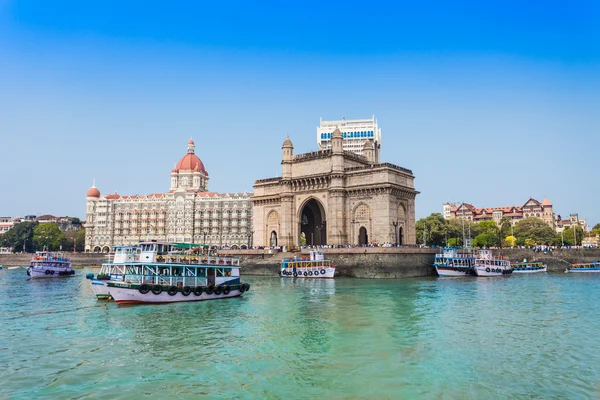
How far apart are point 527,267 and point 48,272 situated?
→ 6229cm

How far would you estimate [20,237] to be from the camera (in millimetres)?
128625

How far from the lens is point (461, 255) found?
57312 mm

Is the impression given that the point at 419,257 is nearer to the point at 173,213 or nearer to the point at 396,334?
the point at 396,334

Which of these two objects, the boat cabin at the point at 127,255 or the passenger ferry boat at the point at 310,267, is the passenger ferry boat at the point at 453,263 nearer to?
the passenger ferry boat at the point at 310,267

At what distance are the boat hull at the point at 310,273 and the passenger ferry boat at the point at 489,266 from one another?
17.2 metres

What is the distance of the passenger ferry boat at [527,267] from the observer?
65.0 meters

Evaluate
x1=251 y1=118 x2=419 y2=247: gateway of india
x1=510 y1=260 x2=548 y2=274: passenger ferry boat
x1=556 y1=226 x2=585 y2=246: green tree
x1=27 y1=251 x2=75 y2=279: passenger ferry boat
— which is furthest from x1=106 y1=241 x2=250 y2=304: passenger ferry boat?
x1=556 y1=226 x2=585 y2=246: green tree

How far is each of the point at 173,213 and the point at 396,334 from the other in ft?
339

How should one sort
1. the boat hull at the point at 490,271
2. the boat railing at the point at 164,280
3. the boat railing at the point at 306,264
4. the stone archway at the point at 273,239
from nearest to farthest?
the boat railing at the point at 164,280, the boat railing at the point at 306,264, the boat hull at the point at 490,271, the stone archway at the point at 273,239

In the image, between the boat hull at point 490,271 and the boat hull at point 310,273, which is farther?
the boat hull at point 490,271

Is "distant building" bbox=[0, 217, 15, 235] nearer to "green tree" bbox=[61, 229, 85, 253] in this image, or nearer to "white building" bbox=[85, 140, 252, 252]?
"green tree" bbox=[61, 229, 85, 253]

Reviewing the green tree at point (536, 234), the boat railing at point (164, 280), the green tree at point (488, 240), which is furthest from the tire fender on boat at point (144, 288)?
the green tree at point (536, 234)

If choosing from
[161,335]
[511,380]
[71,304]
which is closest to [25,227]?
[71,304]

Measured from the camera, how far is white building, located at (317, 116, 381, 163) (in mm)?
121062
